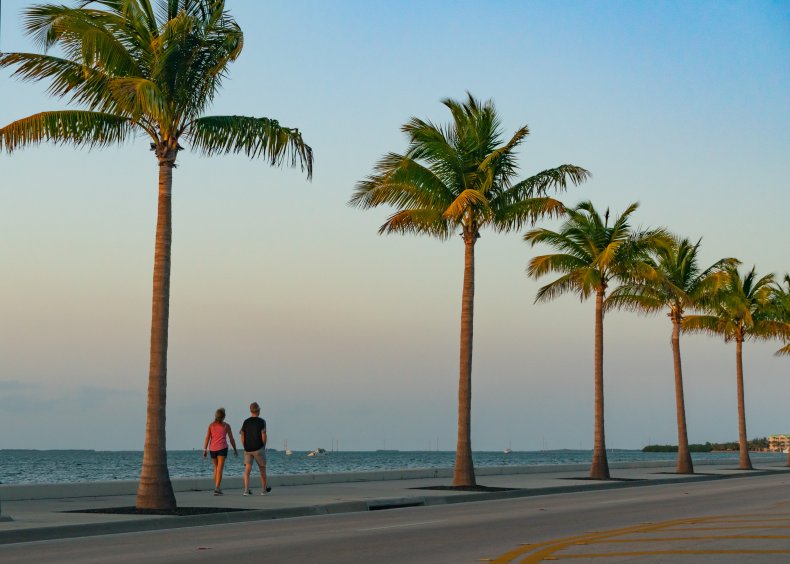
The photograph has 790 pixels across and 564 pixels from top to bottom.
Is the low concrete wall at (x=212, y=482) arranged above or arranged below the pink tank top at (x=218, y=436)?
below

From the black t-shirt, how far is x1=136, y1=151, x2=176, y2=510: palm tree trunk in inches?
145

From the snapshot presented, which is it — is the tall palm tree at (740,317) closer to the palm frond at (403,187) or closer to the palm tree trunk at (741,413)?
the palm tree trunk at (741,413)

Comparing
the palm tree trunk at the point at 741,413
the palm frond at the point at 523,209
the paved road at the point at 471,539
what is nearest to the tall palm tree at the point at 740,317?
the palm tree trunk at the point at 741,413

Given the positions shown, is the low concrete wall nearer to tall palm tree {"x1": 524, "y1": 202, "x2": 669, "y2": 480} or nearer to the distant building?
tall palm tree {"x1": 524, "y1": 202, "x2": 669, "y2": 480}

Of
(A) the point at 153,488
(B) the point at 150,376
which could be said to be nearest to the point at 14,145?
(B) the point at 150,376

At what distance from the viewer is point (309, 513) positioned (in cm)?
2030

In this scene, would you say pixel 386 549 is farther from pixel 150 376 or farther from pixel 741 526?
pixel 150 376

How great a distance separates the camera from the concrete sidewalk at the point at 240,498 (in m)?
16.7

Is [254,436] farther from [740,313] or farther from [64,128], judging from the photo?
[740,313]

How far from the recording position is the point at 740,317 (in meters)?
51.9

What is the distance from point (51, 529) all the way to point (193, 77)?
9.19 metres

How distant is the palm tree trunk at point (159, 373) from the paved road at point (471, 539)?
2411 millimetres

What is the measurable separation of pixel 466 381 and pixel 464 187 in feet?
18.0

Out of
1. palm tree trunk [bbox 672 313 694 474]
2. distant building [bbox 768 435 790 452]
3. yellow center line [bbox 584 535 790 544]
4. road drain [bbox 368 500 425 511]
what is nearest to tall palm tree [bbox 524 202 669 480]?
palm tree trunk [bbox 672 313 694 474]
